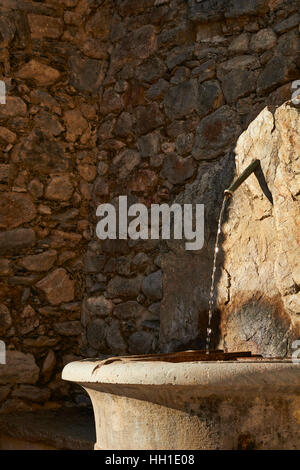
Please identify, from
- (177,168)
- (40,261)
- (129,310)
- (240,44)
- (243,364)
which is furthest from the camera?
(40,261)

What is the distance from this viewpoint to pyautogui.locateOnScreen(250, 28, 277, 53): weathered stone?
3.33m

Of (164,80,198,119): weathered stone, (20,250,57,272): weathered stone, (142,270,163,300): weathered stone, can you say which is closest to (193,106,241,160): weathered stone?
(164,80,198,119): weathered stone

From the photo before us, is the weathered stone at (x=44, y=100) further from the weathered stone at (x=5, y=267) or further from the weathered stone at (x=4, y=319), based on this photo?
the weathered stone at (x=4, y=319)

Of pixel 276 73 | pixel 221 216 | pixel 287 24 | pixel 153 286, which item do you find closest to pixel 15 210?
pixel 153 286

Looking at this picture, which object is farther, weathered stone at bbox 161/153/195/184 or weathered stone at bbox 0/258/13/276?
weathered stone at bbox 0/258/13/276

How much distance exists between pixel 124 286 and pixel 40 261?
0.57 m

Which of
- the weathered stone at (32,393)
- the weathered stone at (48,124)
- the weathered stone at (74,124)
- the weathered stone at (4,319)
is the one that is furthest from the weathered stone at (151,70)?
the weathered stone at (32,393)

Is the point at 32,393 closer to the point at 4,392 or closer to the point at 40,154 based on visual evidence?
the point at 4,392

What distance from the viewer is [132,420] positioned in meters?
2.10

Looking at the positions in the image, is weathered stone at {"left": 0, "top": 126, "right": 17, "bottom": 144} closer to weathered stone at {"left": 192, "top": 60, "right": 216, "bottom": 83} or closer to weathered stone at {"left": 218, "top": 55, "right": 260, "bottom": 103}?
weathered stone at {"left": 192, "top": 60, "right": 216, "bottom": 83}

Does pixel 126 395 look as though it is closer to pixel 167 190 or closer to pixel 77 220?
pixel 167 190

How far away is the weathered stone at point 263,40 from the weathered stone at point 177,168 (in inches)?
27.3

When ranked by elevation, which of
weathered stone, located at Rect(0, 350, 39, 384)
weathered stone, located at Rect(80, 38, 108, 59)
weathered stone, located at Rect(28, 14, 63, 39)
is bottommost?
weathered stone, located at Rect(0, 350, 39, 384)

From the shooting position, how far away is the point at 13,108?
161 inches
